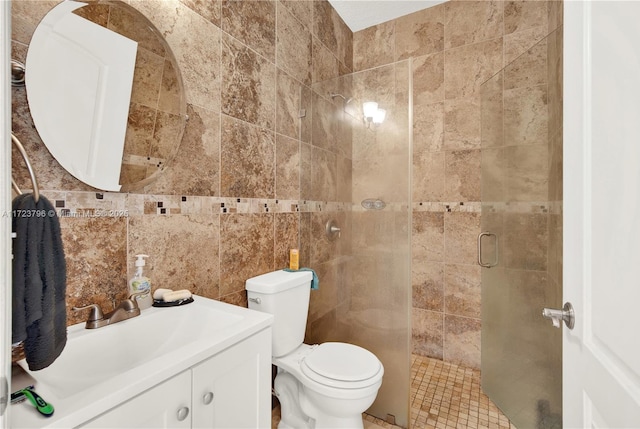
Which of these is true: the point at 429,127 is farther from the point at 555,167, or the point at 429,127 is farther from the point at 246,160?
the point at 246,160

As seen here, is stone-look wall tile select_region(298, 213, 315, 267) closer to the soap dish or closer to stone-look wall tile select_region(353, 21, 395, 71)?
the soap dish

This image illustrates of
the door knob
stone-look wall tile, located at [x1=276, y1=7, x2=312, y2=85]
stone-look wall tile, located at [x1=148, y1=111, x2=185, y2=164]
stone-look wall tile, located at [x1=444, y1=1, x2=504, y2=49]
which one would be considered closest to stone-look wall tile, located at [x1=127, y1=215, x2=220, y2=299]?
stone-look wall tile, located at [x1=148, y1=111, x2=185, y2=164]

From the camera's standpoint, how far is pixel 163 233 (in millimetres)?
1206

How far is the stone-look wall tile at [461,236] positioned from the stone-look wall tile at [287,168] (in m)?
1.28

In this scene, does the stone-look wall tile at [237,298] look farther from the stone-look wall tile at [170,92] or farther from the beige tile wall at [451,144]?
the beige tile wall at [451,144]

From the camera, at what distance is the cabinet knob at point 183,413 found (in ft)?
2.45

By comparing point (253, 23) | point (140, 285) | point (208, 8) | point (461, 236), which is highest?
point (253, 23)

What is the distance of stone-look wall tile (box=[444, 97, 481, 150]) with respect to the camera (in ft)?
7.63

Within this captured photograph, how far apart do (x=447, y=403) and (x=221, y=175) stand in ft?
6.43

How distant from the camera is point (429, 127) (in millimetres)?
2496

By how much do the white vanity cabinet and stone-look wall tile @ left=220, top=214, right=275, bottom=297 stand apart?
1.78ft

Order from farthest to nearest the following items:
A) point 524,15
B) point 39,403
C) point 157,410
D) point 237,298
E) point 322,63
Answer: point 322,63 < point 524,15 < point 237,298 < point 157,410 < point 39,403
